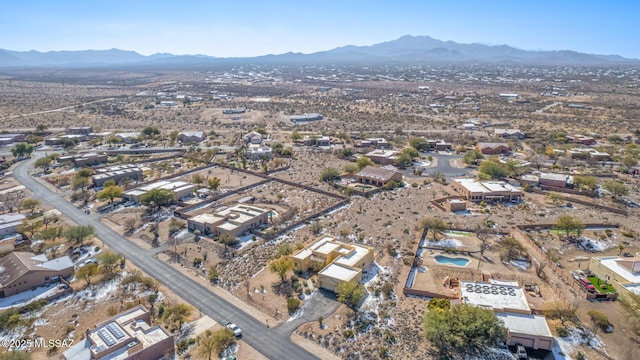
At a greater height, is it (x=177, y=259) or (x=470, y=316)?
(x=470, y=316)

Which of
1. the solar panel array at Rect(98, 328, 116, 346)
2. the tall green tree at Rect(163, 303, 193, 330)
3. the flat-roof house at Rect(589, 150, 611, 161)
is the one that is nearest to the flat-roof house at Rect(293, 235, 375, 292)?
the tall green tree at Rect(163, 303, 193, 330)

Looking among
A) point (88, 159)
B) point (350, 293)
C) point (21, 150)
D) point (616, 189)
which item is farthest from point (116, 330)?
point (21, 150)

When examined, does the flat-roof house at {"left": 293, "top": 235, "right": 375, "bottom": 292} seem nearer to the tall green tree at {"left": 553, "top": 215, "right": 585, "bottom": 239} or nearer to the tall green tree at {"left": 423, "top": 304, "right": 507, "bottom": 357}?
the tall green tree at {"left": 423, "top": 304, "right": 507, "bottom": 357}

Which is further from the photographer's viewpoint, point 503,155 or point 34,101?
point 34,101

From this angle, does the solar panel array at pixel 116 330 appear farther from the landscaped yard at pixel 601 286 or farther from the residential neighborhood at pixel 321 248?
the landscaped yard at pixel 601 286

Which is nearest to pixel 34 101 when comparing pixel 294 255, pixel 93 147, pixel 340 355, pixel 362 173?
pixel 93 147

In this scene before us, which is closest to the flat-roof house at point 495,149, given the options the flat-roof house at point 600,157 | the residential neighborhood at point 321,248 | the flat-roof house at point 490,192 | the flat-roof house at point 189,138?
the residential neighborhood at point 321,248

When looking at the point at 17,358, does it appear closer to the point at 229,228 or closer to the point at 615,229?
the point at 229,228
